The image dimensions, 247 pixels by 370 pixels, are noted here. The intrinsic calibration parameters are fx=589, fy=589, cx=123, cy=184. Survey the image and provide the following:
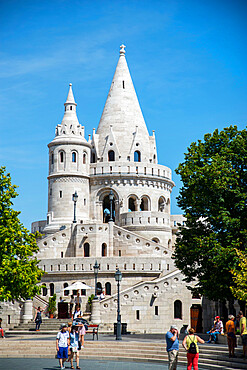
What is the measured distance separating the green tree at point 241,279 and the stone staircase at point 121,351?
3.33 metres

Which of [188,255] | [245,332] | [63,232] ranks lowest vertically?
[245,332]

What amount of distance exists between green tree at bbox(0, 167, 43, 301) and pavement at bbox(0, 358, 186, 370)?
7.35m

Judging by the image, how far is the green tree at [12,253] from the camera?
30781 mm

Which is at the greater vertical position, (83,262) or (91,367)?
(83,262)

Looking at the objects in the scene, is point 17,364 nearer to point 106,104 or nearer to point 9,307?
point 9,307

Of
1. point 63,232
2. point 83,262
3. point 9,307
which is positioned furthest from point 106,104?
point 9,307

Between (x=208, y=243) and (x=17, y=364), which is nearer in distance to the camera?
(x=17, y=364)

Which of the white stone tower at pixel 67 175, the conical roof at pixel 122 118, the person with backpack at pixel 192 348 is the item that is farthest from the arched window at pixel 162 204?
the person with backpack at pixel 192 348

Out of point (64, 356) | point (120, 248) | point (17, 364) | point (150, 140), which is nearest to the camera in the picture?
point (64, 356)

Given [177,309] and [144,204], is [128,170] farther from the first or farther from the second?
[177,309]

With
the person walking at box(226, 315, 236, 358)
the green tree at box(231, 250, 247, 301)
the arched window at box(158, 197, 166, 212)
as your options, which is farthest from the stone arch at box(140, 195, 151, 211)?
the person walking at box(226, 315, 236, 358)

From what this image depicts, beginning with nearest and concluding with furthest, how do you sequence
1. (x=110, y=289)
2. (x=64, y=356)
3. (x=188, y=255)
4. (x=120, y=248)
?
(x=64, y=356) < (x=188, y=255) < (x=110, y=289) < (x=120, y=248)

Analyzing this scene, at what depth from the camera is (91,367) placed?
21.1 m

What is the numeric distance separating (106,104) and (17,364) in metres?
46.0
